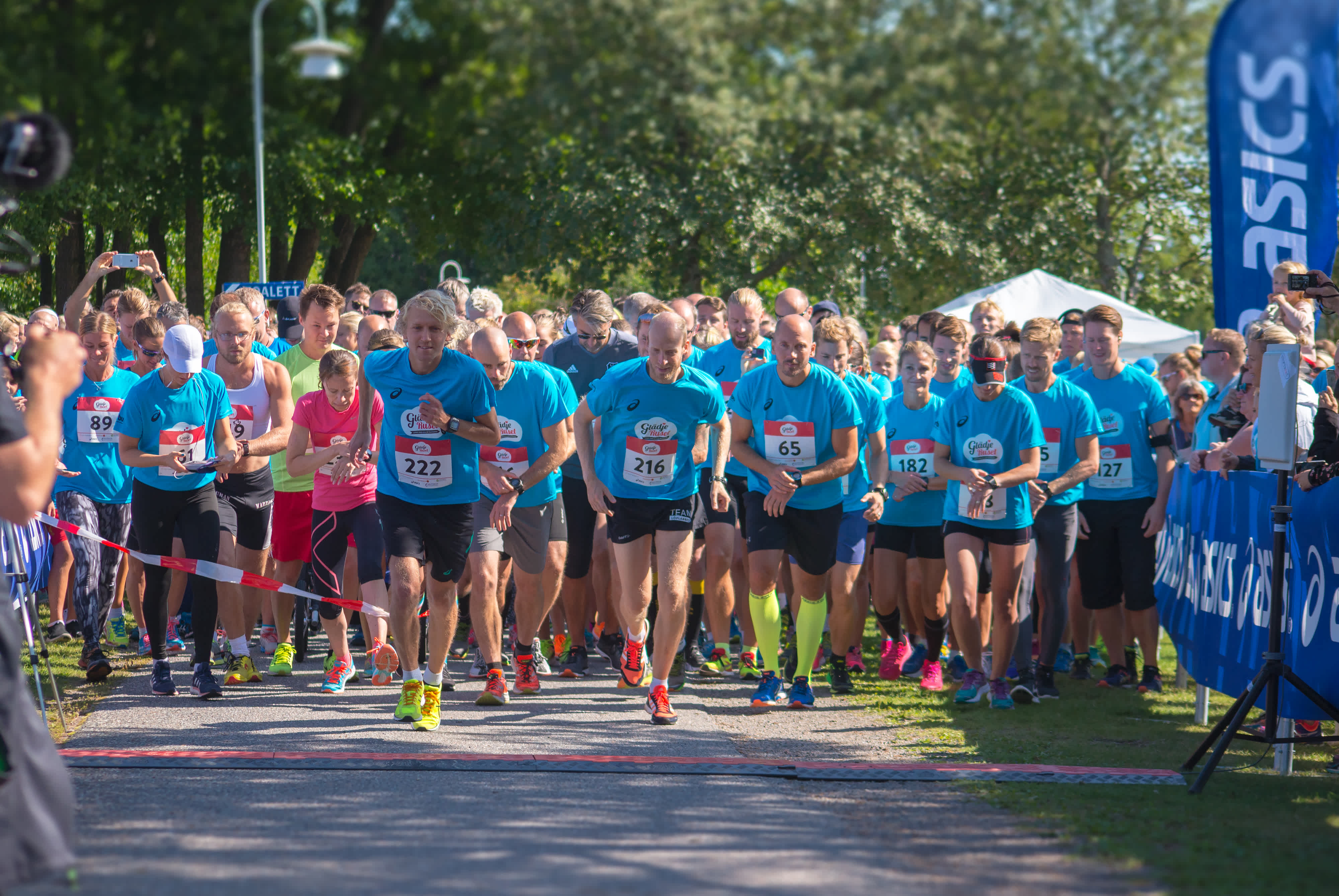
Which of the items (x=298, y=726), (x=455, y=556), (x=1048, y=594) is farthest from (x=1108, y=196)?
(x=298, y=726)

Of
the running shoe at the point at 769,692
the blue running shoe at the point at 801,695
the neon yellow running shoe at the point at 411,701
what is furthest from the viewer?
the blue running shoe at the point at 801,695

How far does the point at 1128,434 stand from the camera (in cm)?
841

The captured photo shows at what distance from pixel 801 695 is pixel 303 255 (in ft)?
18.1

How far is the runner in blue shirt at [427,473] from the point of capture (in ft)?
21.6

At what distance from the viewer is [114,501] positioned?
8.54 metres

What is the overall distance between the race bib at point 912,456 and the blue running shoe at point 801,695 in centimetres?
168

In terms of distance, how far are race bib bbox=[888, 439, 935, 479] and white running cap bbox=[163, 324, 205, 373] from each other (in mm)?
4150

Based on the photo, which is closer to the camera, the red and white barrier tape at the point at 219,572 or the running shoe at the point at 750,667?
the red and white barrier tape at the point at 219,572

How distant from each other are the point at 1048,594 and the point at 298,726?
14.2 ft

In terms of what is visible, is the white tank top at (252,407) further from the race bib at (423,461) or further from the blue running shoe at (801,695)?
the blue running shoe at (801,695)

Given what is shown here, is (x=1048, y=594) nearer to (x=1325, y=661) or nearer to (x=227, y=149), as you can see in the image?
(x=1325, y=661)

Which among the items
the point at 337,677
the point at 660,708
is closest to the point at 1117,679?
the point at 660,708

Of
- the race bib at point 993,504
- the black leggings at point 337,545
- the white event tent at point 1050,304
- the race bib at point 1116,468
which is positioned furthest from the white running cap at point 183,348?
the white event tent at point 1050,304

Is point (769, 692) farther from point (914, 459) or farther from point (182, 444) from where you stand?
point (182, 444)
